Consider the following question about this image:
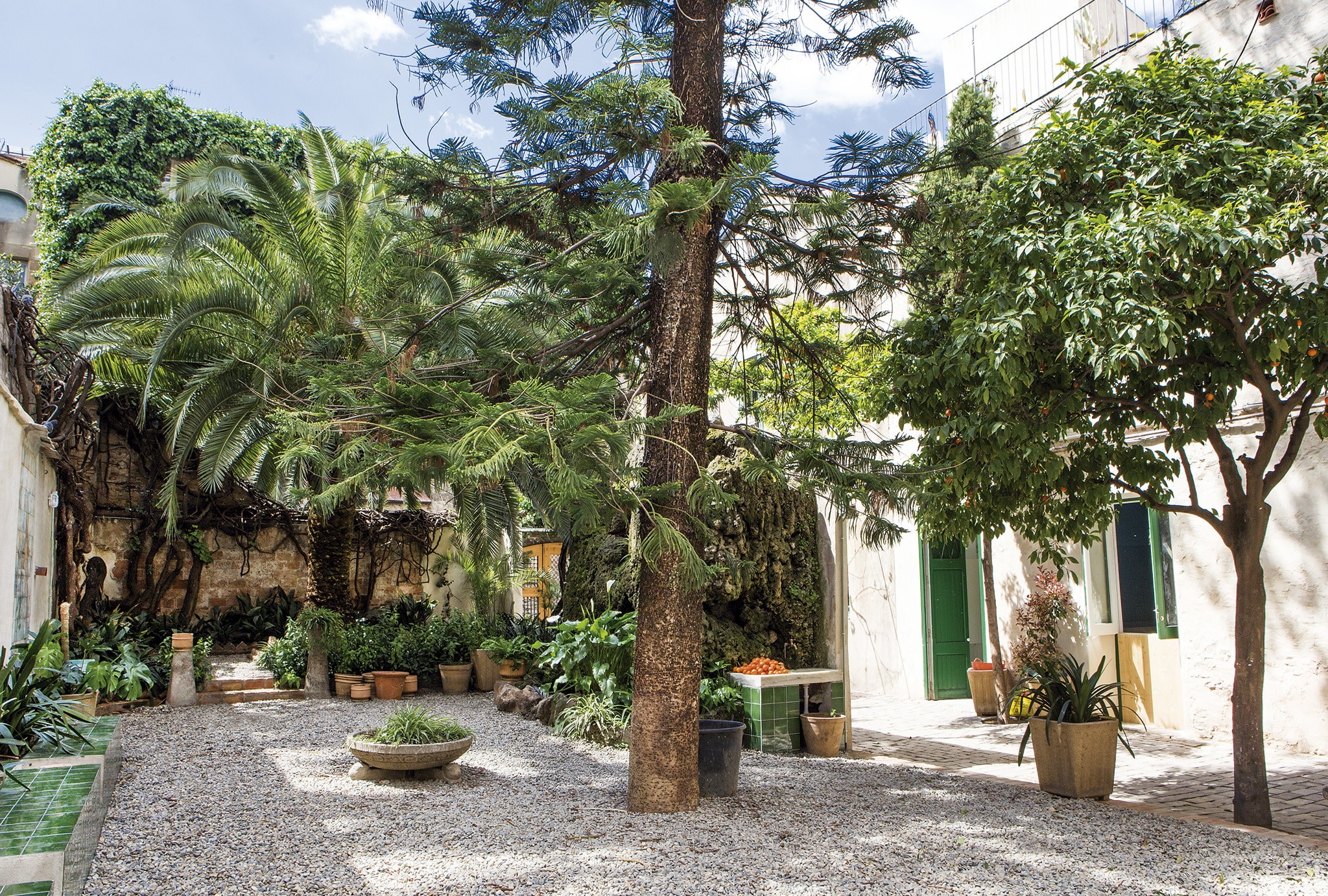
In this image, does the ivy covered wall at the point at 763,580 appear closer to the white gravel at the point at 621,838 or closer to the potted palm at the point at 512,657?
the white gravel at the point at 621,838

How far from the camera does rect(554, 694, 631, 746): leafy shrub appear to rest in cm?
796

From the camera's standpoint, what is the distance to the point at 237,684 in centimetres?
1070

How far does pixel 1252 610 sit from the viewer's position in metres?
5.25

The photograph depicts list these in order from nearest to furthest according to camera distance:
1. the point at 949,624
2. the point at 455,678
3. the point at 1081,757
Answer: the point at 1081,757
the point at 949,624
the point at 455,678

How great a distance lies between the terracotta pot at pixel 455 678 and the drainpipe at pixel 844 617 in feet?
18.8

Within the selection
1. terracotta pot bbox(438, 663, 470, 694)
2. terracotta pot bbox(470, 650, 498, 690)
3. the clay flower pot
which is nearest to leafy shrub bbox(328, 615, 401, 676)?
terracotta pot bbox(438, 663, 470, 694)

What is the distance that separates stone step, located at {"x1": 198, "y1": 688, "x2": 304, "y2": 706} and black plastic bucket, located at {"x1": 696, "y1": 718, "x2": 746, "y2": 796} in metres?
7.04

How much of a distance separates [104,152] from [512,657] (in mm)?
12209

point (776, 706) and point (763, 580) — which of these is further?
point (763, 580)

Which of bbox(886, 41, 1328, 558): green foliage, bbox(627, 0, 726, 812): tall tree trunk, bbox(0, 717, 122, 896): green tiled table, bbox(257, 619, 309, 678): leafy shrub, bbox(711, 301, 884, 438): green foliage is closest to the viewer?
bbox(0, 717, 122, 896): green tiled table

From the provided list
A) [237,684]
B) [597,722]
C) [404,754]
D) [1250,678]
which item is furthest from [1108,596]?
[237,684]

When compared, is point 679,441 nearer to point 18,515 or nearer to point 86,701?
point 18,515

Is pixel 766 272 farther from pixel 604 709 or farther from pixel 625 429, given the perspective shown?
pixel 604 709

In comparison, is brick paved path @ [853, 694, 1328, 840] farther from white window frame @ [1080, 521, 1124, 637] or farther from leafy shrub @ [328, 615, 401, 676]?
leafy shrub @ [328, 615, 401, 676]
